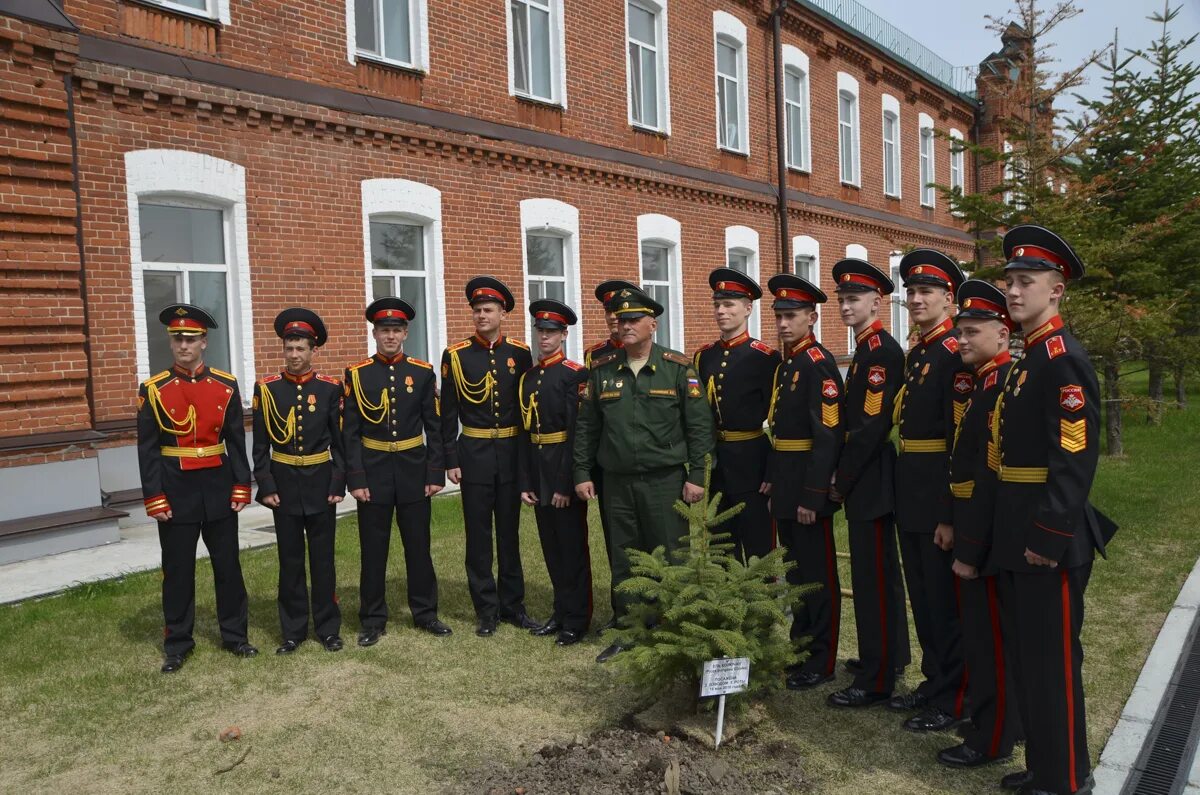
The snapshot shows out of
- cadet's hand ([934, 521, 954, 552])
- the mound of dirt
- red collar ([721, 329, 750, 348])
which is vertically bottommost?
the mound of dirt

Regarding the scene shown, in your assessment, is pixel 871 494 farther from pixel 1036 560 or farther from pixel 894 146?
pixel 894 146

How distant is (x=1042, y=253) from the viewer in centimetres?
366

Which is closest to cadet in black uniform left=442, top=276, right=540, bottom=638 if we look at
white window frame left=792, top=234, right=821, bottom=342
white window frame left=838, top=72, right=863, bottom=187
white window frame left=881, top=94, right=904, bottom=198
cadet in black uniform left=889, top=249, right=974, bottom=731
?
cadet in black uniform left=889, top=249, right=974, bottom=731

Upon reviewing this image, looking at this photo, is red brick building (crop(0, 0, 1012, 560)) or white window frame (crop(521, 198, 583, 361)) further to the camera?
white window frame (crop(521, 198, 583, 361))

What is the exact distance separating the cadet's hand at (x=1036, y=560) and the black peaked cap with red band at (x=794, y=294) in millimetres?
1957

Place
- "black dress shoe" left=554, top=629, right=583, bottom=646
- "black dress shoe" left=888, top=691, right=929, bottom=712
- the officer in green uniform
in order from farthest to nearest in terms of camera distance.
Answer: "black dress shoe" left=554, top=629, right=583, bottom=646
the officer in green uniform
"black dress shoe" left=888, top=691, right=929, bottom=712

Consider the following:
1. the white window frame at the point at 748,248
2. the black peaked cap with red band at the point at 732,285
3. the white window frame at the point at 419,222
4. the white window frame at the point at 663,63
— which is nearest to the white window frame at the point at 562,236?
the white window frame at the point at 419,222

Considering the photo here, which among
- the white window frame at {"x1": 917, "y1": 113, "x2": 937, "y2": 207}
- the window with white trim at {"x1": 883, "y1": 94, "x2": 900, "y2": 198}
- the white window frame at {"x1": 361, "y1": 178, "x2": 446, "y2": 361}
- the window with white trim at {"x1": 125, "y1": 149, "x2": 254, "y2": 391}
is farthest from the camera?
the white window frame at {"x1": 917, "y1": 113, "x2": 937, "y2": 207}

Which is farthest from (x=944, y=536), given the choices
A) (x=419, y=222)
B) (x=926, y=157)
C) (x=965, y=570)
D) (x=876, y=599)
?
(x=926, y=157)

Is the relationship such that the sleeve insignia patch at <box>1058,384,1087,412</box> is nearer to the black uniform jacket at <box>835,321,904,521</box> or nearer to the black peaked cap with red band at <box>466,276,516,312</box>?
the black uniform jacket at <box>835,321,904,521</box>

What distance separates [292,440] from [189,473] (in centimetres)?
62

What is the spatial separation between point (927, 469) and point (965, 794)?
1.46 meters

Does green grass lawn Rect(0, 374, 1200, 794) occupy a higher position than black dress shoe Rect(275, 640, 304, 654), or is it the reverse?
black dress shoe Rect(275, 640, 304, 654)

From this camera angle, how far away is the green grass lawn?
4188mm
